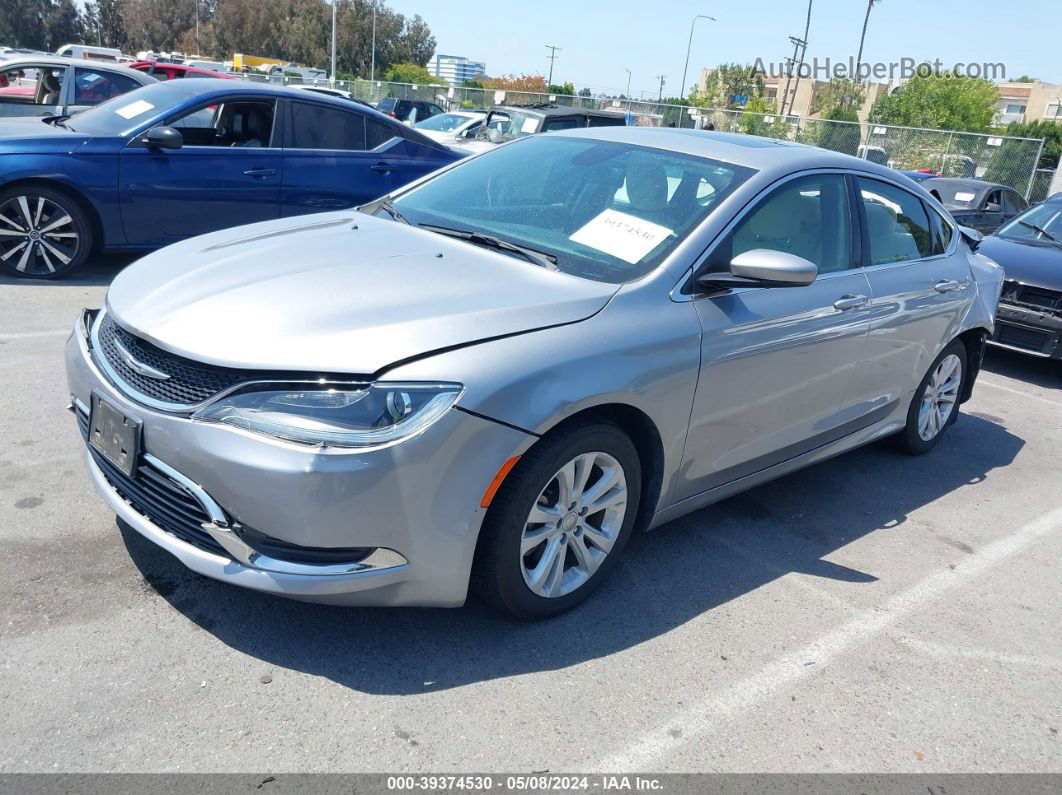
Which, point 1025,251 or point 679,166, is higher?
point 679,166

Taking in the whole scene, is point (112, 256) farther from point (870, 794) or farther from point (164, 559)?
point (870, 794)

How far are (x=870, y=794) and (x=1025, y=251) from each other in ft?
23.4

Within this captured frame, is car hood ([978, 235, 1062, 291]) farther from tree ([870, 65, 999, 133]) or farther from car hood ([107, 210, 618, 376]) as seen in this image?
tree ([870, 65, 999, 133])

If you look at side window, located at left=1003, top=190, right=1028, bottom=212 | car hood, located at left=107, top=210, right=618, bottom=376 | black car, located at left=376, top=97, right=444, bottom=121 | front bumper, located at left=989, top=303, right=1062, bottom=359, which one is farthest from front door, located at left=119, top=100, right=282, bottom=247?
black car, located at left=376, top=97, right=444, bottom=121

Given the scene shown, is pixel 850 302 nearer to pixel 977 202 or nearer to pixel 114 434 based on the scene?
pixel 114 434

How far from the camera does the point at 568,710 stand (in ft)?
9.20

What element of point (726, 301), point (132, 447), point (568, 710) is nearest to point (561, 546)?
point (568, 710)

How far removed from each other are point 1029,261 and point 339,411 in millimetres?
7482

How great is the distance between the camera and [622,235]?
355cm

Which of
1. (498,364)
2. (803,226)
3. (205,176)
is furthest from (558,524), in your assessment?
(205,176)

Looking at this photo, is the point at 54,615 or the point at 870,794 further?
the point at 54,615

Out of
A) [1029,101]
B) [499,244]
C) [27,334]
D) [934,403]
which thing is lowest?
[27,334]

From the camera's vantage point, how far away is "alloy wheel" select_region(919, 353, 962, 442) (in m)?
5.27

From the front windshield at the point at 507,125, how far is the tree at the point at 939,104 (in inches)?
1559
